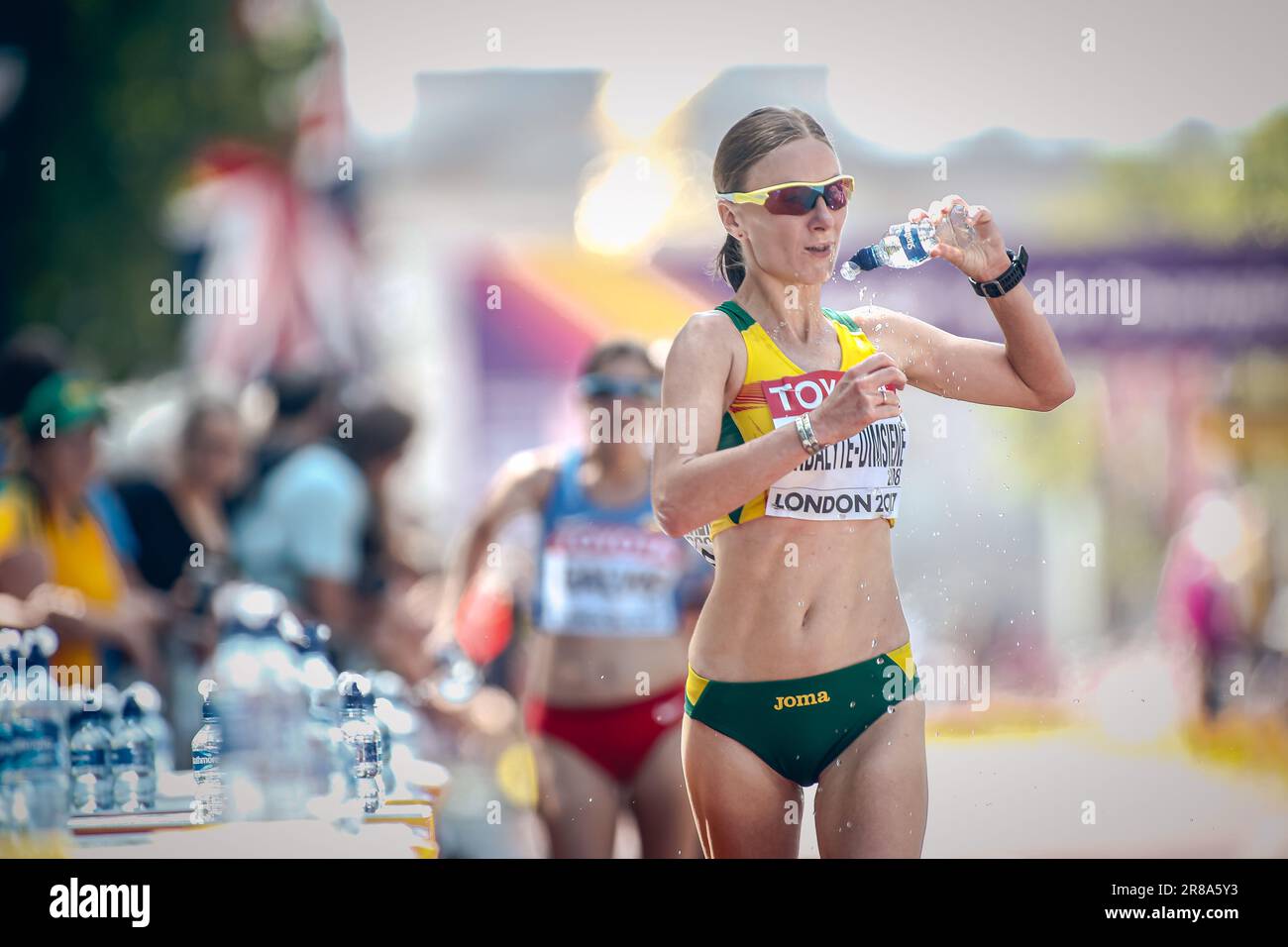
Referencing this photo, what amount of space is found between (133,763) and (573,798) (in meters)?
1.59

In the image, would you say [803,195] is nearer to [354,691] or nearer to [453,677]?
[354,691]

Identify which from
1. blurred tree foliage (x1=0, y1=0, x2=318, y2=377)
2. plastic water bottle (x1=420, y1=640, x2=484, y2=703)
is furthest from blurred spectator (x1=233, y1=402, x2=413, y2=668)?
blurred tree foliage (x1=0, y1=0, x2=318, y2=377)

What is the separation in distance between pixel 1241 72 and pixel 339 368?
5074mm

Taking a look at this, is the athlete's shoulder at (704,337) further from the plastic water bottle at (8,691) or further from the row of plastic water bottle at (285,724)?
the plastic water bottle at (8,691)

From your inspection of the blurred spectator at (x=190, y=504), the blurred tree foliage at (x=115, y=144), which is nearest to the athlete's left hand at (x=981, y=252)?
the blurred spectator at (x=190, y=504)

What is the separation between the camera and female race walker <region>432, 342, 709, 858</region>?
15.2ft

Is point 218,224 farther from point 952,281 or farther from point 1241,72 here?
point 1241,72

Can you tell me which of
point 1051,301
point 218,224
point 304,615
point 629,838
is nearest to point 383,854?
point 629,838

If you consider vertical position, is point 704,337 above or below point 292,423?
below

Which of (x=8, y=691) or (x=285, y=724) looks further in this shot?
(x=285, y=724)

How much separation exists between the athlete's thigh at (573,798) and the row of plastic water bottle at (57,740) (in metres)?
1.28

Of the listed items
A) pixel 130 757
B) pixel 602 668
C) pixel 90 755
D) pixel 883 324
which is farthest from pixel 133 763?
pixel 883 324

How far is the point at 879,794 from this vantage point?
305 cm

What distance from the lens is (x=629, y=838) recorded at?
17.2 feet
